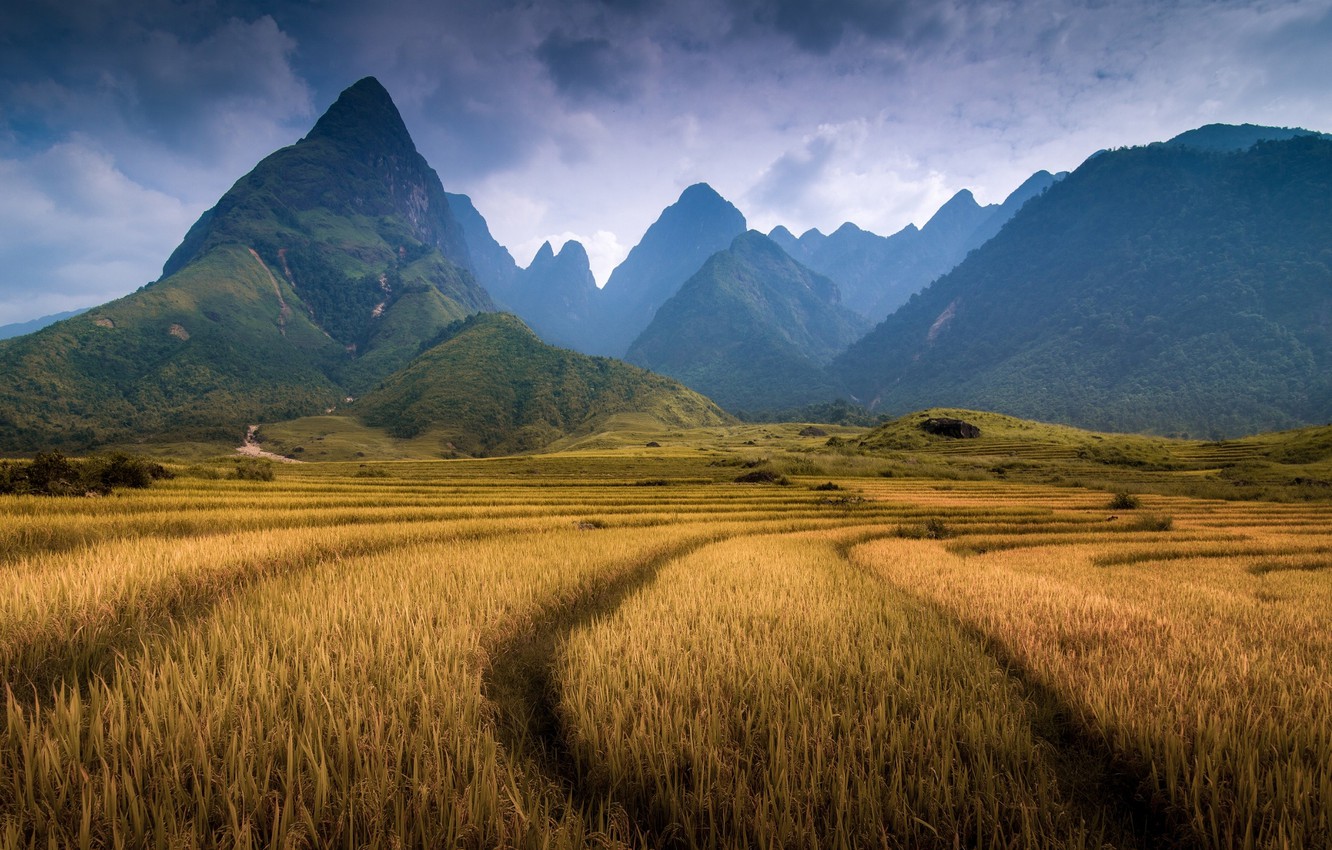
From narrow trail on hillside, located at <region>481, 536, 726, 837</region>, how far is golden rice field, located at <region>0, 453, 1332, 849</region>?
3 centimetres

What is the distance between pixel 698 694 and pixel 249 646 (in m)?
3.84

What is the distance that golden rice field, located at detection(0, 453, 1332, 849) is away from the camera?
7.75ft

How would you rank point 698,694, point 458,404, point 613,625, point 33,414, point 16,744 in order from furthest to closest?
point 458,404, point 33,414, point 613,625, point 698,694, point 16,744

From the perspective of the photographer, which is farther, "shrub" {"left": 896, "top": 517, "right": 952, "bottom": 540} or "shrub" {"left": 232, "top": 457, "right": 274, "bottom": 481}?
"shrub" {"left": 232, "top": 457, "right": 274, "bottom": 481}

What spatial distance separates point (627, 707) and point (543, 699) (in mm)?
1104

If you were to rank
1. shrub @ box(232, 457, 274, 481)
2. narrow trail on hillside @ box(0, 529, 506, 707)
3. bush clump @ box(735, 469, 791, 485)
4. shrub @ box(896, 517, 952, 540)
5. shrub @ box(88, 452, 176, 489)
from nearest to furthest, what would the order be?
narrow trail on hillside @ box(0, 529, 506, 707) → shrub @ box(88, 452, 176, 489) → shrub @ box(896, 517, 952, 540) → shrub @ box(232, 457, 274, 481) → bush clump @ box(735, 469, 791, 485)

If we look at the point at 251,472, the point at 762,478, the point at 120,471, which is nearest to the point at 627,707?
the point at 120,471

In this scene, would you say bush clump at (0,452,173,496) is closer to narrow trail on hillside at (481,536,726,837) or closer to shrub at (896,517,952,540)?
narrow trail on hillside at (481,536,726,837)

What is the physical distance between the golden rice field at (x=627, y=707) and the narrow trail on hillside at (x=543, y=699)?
34 mm

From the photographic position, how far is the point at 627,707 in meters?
3.42

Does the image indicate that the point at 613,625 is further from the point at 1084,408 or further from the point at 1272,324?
the point at 1272,324

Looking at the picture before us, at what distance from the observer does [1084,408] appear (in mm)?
197375

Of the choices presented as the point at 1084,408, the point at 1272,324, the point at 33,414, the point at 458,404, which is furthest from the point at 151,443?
the point at 1272,324

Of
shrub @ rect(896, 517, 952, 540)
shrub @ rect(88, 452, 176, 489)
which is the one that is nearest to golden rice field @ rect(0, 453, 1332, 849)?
shrub @ rect(896, 517, 952, 540)
